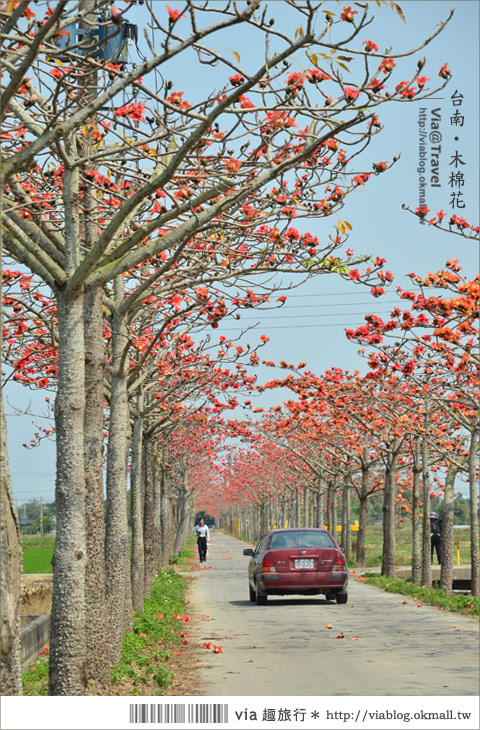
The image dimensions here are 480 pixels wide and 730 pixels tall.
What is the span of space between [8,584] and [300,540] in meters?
12.7

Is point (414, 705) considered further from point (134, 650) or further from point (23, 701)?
point (134, 650)

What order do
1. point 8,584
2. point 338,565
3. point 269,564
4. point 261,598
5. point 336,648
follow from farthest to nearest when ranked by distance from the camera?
point 261,598 → point 338,565 → point 269,564 → point 336,648 → point 8,584

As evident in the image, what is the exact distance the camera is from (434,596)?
1698 cm

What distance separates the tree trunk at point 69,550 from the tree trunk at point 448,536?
13096 millimetres

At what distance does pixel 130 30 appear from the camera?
6.60 metres

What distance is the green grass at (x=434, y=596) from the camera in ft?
49.0

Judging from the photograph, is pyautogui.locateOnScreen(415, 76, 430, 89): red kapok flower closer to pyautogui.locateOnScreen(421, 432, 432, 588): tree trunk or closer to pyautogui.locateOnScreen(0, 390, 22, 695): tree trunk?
pyautogui.locateOnScreen(0, 390, 22, 695): tree trunk

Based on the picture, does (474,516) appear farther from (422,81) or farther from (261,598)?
(422,81)

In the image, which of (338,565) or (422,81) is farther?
(338,565)

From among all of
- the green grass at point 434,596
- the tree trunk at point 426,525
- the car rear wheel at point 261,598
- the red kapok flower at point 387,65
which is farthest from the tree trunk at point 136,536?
the red kapok flower at point 387,65

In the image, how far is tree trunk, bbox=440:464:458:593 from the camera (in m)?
19.6

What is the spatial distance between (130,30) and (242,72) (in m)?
1.04

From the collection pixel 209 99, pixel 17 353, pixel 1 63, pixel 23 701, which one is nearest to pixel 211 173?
pixel 209 99

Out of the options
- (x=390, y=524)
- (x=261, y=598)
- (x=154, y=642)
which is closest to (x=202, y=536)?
(x=390, y=524)
